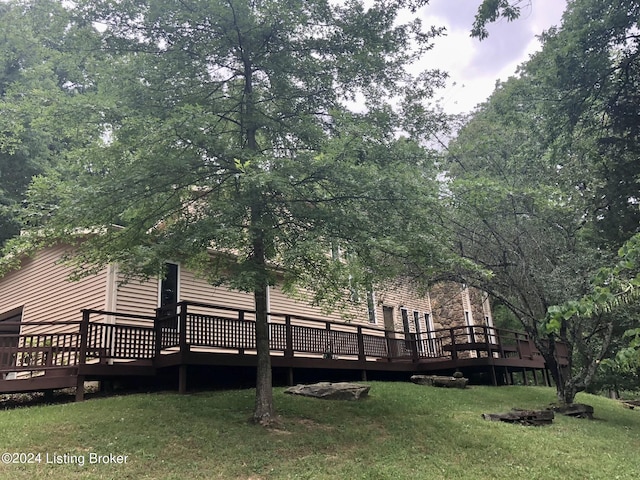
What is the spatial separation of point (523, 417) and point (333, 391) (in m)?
3.89

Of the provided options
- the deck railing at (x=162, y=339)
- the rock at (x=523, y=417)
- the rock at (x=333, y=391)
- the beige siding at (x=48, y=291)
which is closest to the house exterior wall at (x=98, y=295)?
the beige siding at (x=48, y=291)

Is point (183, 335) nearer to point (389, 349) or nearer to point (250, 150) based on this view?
point (250, 150)

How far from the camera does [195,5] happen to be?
7.26 metres

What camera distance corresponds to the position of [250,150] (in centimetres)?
762

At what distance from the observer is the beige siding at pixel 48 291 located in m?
11.5

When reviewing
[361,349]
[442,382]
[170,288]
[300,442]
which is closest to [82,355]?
[170,288]

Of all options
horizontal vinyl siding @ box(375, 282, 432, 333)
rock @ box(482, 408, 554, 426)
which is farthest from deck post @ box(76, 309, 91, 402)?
horizontal vinyl siding @ box(375, 282, 432, 333)

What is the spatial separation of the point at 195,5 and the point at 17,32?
651 inches

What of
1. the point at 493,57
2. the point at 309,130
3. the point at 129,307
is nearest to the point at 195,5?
the point at 309,130

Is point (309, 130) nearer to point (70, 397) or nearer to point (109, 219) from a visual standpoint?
point (109, 219)

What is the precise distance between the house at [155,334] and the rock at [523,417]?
11.2 feet

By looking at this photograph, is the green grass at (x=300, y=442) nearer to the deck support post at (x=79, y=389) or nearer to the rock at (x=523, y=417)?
the rock at (x=523, y=417)

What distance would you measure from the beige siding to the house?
0.03 m

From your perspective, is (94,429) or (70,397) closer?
(94,429)
